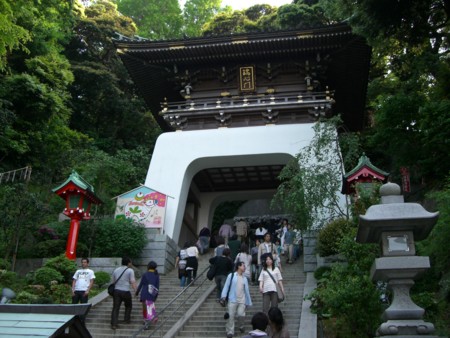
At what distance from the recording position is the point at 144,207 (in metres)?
16.3

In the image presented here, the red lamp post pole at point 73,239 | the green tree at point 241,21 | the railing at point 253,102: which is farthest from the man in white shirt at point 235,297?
the green tree at point 241,21

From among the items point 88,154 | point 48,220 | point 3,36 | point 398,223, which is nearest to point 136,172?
point 88,154

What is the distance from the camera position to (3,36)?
1268 centimetres

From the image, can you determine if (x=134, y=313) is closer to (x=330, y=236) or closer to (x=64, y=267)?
(x=64, y=267)

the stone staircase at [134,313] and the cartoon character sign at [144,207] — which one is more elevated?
the cartoon character sign at [144,207]

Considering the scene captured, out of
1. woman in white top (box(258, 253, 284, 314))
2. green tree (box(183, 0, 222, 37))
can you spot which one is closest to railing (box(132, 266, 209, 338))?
woman in white top (box(258, 253, 284, 314))

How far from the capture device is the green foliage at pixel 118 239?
14453 millimetres

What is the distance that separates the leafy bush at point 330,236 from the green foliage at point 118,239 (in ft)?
17.9

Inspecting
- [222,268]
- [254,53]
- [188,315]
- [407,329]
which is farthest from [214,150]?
[407,329]

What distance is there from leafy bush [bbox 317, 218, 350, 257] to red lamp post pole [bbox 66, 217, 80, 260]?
6891mm

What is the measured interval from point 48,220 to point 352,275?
1171 centimetres

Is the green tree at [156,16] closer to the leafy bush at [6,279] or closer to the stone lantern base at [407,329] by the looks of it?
the leafy bush at [6,279]

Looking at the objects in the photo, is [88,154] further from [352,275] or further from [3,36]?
[352,275]

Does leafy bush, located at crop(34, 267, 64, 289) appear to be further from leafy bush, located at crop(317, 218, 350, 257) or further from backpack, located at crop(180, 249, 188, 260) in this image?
leafy bush, located at crop(317, 218, 350, 257)
